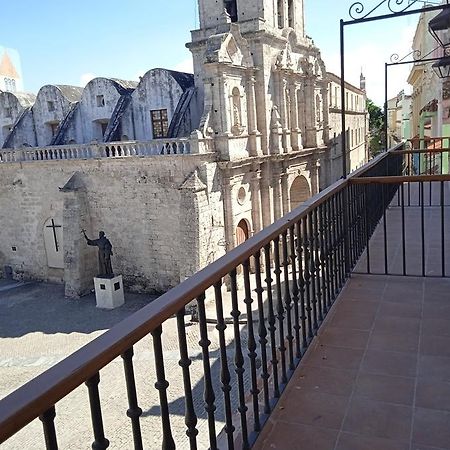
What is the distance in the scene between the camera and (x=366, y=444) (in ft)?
7.08

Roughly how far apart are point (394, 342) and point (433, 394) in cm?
60

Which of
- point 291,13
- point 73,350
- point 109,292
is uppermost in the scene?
point 291,13

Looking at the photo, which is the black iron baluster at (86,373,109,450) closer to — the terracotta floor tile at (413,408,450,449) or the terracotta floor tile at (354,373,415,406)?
the terracotta floor tile at (413,408,450,449)

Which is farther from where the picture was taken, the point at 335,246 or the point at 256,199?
the point at 256,199

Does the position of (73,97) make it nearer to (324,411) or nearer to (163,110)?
(163,110)

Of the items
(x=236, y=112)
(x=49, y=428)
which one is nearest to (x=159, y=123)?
(x=236, y=112)

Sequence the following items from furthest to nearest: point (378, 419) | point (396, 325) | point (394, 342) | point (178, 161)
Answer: point (178, 161)
point (396, 325)
point (394, 342)
point (378, 419)

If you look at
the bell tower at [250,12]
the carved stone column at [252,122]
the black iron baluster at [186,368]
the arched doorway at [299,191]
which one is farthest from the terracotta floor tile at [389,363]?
A: the arched doorway at [299,191]

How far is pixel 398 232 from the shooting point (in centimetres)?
618

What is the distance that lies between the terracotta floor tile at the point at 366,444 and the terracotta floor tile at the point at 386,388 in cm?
34

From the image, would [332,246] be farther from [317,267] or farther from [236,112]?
[236,112]

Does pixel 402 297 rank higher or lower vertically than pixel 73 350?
higher

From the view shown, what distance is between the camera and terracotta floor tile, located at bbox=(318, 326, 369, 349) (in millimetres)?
3107

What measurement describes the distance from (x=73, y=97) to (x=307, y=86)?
11.4 meters
